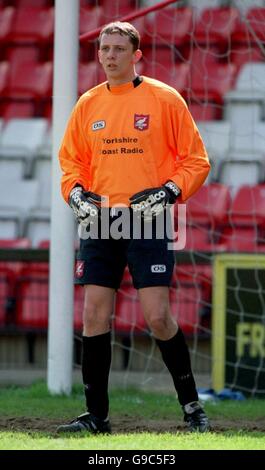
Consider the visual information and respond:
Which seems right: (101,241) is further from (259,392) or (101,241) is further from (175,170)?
(259,392)

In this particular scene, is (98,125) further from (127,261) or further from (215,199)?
(215,199)

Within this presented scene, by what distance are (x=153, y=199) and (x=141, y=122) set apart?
388 mm

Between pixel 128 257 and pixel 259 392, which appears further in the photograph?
pixel 259 392

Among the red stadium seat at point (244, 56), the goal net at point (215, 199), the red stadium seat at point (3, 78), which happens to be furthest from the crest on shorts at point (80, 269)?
the red stadium seat at point (3, 78)

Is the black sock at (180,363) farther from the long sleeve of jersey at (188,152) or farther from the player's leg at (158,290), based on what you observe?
the long sleeve of jersey at (188,152)

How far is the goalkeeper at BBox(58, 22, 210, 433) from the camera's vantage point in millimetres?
5629

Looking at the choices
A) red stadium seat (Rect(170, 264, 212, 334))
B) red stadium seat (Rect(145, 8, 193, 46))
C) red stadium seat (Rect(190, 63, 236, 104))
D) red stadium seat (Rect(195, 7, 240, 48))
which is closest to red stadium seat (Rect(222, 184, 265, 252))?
→ red stadium seat (Rect(170, 264, 212, 334))

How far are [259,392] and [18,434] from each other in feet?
8.88

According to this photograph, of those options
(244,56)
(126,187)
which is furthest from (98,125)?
(244,56)

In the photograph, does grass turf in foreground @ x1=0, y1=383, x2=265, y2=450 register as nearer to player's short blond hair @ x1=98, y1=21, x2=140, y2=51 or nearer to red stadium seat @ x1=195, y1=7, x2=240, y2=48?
player's short blond hair @ x1=98, y1=21, x2=140, y2=51

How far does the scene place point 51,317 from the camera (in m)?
7.56

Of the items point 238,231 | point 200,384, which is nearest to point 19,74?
point 238,231

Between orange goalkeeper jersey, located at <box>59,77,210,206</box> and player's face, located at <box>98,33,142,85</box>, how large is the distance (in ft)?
0.24

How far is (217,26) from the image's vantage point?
10.4 m
